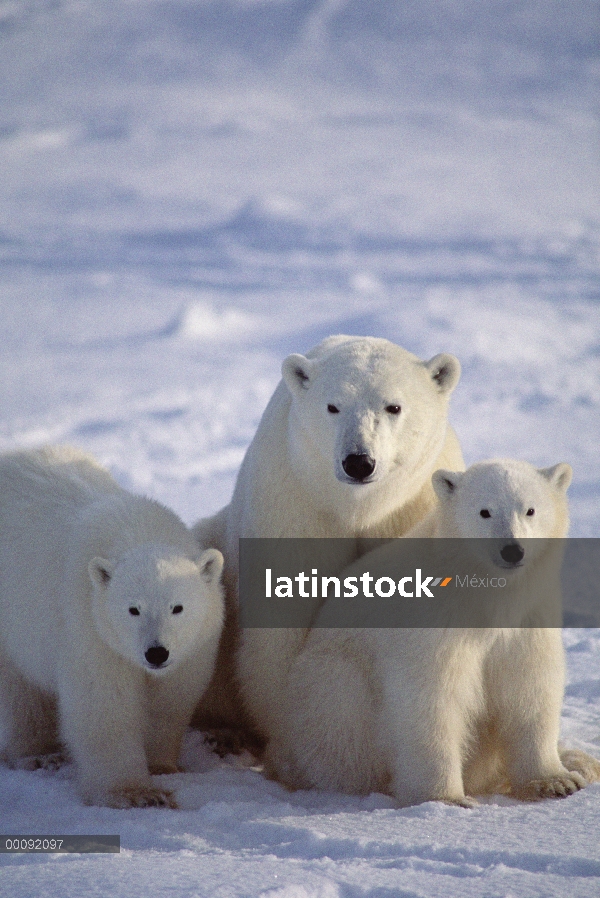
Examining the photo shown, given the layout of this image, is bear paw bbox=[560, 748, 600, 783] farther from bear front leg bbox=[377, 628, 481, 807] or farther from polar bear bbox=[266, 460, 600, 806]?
bear front leg bbox=[377, 628, 481, 807]

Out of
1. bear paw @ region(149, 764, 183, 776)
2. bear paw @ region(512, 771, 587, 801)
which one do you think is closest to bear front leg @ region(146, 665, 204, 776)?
bear paw @ region(149, 764, 183, 776)

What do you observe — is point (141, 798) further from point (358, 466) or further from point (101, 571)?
point (358, 466)

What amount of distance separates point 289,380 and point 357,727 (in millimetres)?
1773

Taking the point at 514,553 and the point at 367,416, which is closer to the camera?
the point at 514,553

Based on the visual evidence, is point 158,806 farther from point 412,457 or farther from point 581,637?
point 581,637

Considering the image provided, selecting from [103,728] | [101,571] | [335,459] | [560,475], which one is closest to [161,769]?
[103,728]

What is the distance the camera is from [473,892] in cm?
323

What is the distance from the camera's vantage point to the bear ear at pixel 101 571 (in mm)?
4605

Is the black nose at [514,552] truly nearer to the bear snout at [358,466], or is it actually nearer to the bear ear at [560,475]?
the bear ear at [560,475]

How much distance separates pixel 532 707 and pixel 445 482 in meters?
1.11

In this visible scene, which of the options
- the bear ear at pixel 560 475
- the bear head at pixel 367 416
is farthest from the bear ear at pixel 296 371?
the bear ear at pixel 560 475

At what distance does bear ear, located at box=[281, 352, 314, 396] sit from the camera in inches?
192

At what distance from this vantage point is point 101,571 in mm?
4656

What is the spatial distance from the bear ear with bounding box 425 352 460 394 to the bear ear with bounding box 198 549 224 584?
4.81 feet
